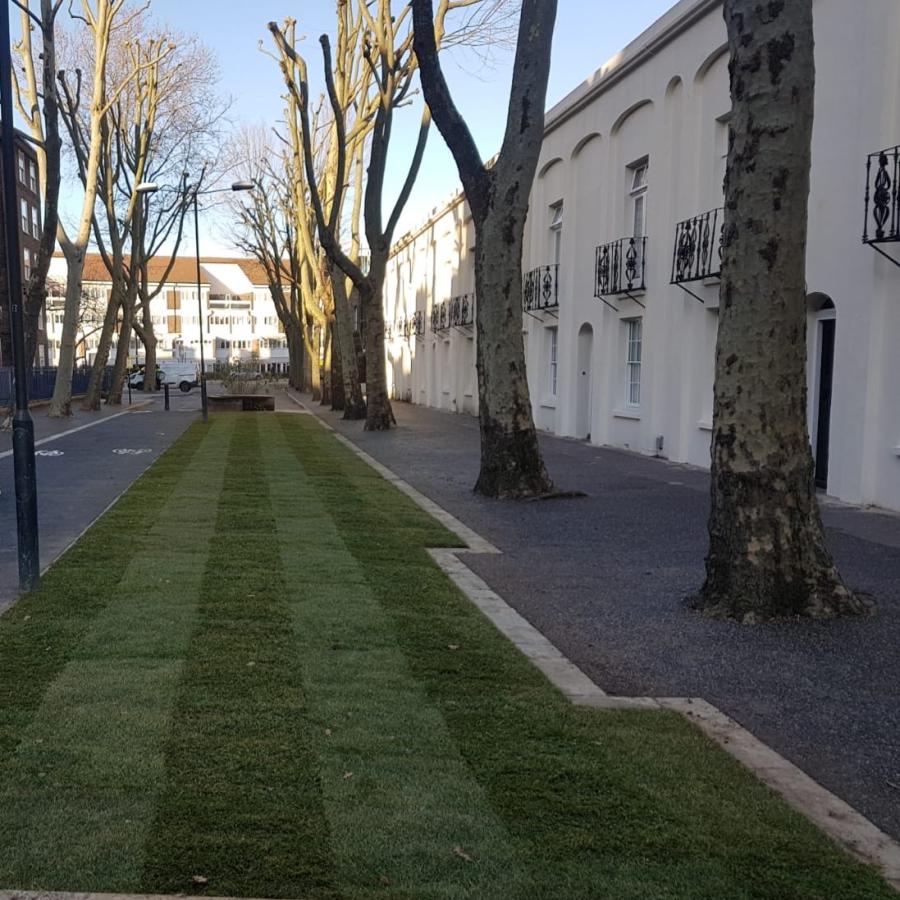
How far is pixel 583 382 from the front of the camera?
22.7 m

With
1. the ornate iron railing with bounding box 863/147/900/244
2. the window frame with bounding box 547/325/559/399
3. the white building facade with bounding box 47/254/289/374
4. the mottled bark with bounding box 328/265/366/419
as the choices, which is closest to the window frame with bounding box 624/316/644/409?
the window frame with bounding box 547/325/559/399

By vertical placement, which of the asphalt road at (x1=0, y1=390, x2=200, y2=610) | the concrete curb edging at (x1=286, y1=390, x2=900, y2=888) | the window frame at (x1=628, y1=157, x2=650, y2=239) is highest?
the window frame at (x1=628, y1=157, x2=650, y2=239)

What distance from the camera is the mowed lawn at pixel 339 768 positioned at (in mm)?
2963

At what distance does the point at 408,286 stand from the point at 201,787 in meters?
45.8

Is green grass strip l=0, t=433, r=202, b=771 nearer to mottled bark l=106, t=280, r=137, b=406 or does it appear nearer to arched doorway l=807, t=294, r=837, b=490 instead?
arched doorway l=807, t=294, r=837, b=490

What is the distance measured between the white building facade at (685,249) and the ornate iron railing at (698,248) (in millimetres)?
35

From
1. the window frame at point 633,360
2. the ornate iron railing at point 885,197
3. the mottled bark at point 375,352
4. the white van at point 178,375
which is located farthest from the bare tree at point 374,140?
the white van at point 178,375

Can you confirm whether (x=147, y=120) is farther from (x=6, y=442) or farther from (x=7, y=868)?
(x=7, y=868)

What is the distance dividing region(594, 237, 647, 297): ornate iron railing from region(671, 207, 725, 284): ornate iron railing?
6.85 feet

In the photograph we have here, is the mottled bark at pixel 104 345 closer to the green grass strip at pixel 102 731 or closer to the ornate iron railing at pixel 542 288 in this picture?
the ornate iron railing at pixel 542 288

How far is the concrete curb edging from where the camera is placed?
3.30 meters

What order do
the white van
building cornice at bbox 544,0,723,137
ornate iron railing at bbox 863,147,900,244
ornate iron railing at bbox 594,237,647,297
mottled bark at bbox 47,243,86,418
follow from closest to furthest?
1. ornate iron railing at bbox 863,147,900,244
2. building cornice at bbox 544,0,723,137
3. ornate iron railing at bbox 594,237,647,297
4. mottled bark at bbox 47,243,86,418
5. the white van

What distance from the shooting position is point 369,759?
12.5 feet

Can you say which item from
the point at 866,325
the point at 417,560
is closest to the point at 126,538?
the point at 417,560
